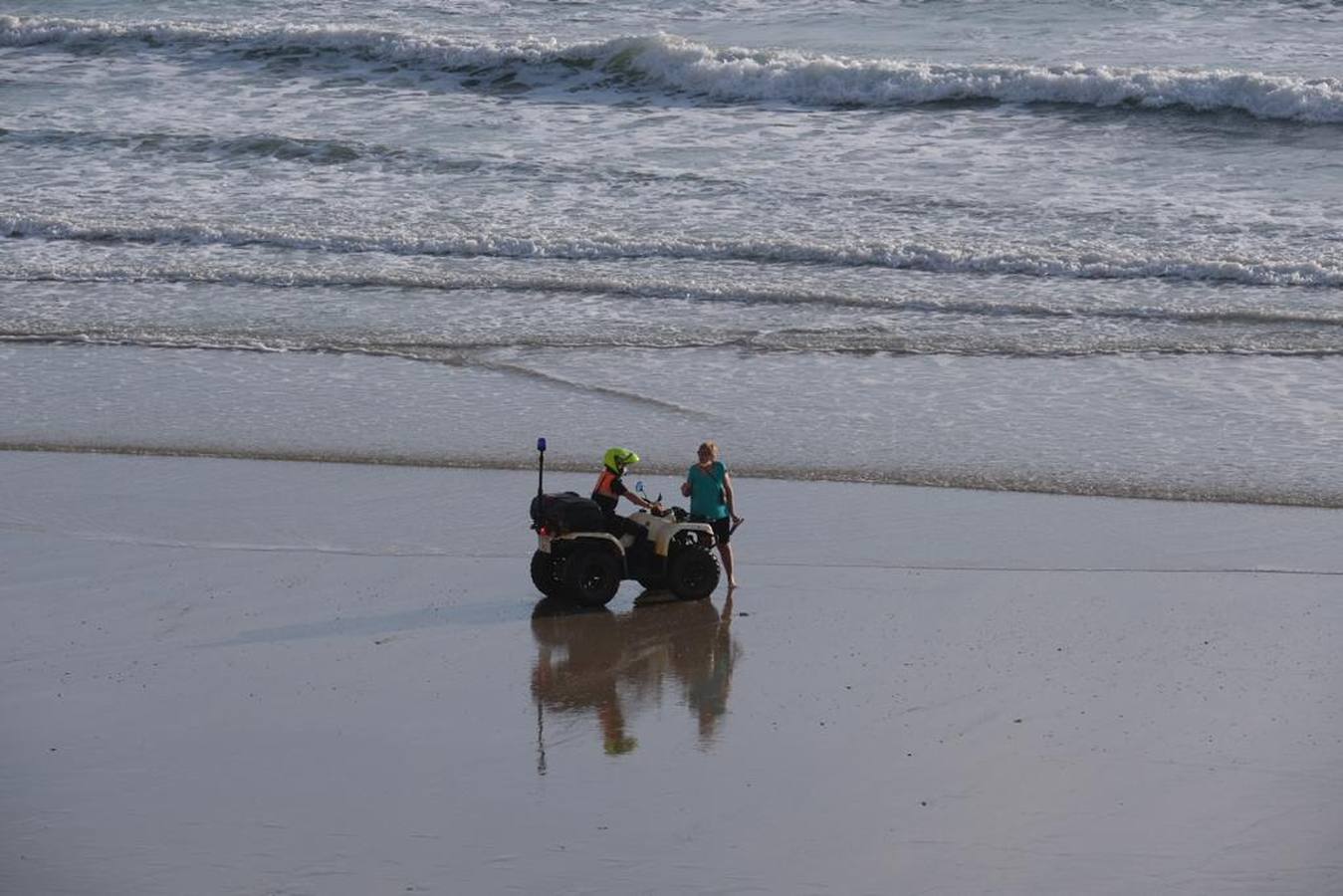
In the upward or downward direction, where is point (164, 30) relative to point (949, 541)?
upward

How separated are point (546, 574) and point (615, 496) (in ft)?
2.29

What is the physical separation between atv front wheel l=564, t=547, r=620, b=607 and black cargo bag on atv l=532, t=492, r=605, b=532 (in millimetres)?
171

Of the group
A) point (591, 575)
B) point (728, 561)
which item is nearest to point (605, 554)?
point (591, 575)

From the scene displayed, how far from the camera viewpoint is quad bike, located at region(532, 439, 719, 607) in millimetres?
11461

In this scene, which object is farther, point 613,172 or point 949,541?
point 613,172

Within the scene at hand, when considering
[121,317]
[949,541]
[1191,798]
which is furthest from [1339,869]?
[121,317]

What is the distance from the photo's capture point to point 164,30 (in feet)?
106

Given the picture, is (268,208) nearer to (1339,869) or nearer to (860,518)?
(860,518)

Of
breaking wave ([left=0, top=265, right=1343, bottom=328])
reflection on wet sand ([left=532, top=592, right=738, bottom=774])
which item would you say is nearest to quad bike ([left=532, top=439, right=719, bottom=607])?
reflection on wet sand ([left=532, top=592, right=738, bottom=774])

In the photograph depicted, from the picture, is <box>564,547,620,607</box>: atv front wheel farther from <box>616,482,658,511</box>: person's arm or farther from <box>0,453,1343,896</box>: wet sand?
<box>616,482,658,511</box>: person's arm

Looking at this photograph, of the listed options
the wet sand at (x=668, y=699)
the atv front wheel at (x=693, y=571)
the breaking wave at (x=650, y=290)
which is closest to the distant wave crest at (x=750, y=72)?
the breaking wave at (x=650, y=290)

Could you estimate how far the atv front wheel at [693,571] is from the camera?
11.6 metres

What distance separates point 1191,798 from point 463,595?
187 inches

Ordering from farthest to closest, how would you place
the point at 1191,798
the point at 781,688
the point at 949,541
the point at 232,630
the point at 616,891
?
1. the point at 949,541
2. the point at 232,630
3. the point at 781,688
4. the point at 1191,798
5. the point at 616,891
